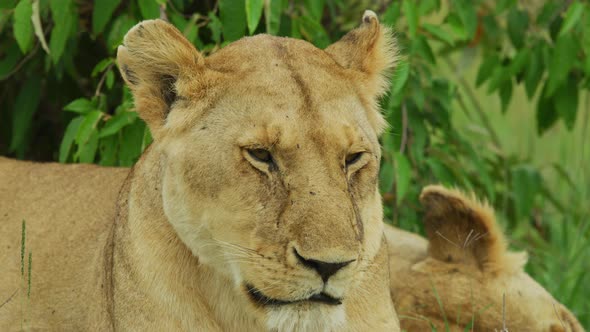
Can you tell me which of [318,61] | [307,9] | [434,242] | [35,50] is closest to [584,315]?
[434,242]

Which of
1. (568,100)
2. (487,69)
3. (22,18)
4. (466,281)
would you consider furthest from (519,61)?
(22,18)

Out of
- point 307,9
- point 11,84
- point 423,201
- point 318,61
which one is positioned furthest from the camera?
point 11,84

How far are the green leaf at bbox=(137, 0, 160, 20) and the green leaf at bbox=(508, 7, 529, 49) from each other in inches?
59.7

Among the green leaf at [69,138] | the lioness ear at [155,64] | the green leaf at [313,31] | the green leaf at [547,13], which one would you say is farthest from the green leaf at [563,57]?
the lioness ear at [155,64]

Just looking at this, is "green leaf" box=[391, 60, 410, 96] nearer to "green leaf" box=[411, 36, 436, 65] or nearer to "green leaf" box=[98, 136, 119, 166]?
"green leaf" box=[411, 36, 436, 65]

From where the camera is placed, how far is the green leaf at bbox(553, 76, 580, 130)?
4.62m

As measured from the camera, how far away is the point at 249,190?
2.49 meters

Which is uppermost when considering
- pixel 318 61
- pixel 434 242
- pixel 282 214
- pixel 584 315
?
pixel 318 61

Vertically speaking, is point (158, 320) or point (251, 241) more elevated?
point (251, 241)

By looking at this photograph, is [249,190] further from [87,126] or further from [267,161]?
[87,126]

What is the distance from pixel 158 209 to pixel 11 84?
214cm

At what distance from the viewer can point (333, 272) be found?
2330 millimetres

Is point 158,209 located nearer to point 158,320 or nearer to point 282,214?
point 158,320

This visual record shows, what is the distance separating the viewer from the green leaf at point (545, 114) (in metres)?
4.73
